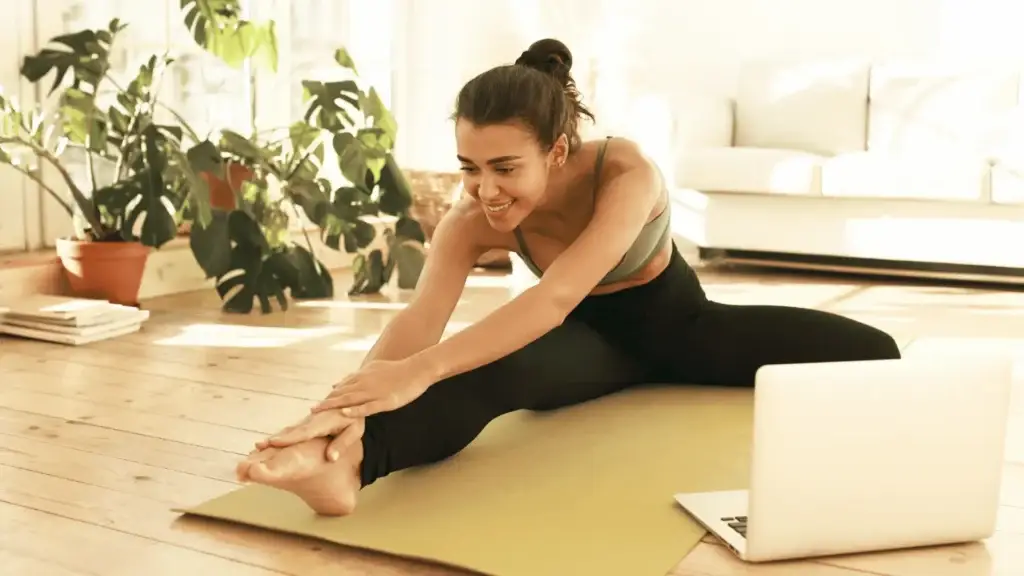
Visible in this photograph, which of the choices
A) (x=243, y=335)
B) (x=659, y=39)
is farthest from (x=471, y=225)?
(x=659, y=39)

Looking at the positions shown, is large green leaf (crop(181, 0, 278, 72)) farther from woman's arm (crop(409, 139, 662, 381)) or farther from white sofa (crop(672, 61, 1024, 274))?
woman's arm (crop(409, 139, 662, 381))

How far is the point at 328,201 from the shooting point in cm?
356

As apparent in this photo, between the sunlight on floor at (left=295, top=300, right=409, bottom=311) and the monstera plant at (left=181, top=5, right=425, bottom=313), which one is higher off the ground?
the monstera plant at (left=181, top=5, right=425, bottom=313)

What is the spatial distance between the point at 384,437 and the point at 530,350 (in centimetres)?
38

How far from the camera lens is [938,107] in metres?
4.51

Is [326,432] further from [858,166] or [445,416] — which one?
[858,166]

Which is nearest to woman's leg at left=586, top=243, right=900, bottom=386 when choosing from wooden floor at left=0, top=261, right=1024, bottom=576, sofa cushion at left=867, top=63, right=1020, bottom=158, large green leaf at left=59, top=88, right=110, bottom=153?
wooden floor at left=0, top=261, right=1024, bottom=576

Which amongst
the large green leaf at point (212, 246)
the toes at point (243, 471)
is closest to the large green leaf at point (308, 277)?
the large green leaf at point (212, 246)

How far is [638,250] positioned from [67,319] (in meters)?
1.62

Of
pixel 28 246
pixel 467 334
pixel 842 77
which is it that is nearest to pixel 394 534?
pixel 467 334

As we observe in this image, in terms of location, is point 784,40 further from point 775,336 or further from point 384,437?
point 384,437

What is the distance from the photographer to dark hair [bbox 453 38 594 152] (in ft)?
5.46

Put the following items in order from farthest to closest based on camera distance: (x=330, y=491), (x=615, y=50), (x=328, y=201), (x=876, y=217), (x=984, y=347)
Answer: (x=615, y=50) < (x=876, y=217) < (x=328, y=201) < (x=984, y=347) < (x=330, y=491)

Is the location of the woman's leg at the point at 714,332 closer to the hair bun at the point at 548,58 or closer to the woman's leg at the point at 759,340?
the woman's leg at the point at 759,340
